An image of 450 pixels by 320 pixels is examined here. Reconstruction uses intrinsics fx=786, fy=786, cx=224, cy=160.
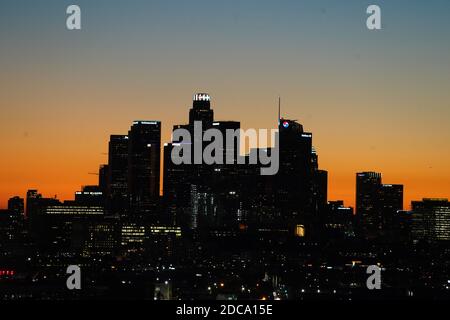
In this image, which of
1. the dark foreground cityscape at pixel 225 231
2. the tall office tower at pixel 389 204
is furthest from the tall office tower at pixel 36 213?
the tall office tower at pixel 389 204

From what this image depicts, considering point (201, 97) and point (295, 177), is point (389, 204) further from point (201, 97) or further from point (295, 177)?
point (201, 97)

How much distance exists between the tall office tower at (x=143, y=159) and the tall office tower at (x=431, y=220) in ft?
87.6

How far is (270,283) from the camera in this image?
158 ft

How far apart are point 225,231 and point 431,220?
2185 centimetres

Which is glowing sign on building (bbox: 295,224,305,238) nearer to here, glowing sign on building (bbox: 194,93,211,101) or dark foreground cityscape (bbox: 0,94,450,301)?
dark foreground cityscape (bbox: 0,94,450,301)

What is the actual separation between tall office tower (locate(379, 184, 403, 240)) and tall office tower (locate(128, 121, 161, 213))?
75.8 feet

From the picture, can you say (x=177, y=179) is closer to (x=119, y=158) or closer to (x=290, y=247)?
(x=119, y=158)

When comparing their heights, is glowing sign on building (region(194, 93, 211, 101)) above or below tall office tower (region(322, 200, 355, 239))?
above

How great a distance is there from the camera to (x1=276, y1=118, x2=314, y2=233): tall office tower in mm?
79312

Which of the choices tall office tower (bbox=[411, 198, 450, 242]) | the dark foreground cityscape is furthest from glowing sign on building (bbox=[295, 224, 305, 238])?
tall office tower (bbox=[411, 198, 450, 242])

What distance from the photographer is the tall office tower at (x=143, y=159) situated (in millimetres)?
80375
